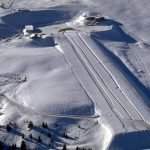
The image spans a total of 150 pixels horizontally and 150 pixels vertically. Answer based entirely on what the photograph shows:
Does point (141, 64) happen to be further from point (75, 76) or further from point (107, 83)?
point (75, 76)

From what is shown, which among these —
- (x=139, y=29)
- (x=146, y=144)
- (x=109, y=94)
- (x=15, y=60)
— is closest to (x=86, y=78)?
(x=109, y=94)

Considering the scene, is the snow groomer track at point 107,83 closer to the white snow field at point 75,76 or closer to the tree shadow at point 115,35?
the white snow field at point 75,76

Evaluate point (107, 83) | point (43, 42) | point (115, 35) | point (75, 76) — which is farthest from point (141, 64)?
point (43, 42)

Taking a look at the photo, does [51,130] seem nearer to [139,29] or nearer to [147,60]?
[147,60]

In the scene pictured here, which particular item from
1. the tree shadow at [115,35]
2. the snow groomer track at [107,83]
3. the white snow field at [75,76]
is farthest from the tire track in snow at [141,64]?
the tree shadow at [115,35]

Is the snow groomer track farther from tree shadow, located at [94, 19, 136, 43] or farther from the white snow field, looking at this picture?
tree shadow, located at [94, 19, 136, 43]

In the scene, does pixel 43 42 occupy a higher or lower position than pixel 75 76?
higher

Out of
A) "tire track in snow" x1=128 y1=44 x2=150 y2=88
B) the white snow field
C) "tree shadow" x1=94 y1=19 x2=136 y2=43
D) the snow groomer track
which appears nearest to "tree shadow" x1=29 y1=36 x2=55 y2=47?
the white snow field
